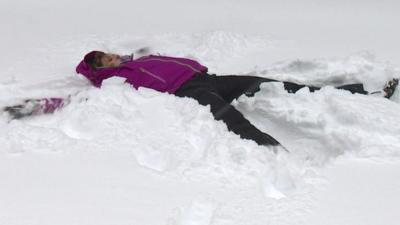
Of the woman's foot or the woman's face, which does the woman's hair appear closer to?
the woman's face

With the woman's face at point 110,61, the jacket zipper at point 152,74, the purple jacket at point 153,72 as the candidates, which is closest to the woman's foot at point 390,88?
the purple jacket at point 153,72

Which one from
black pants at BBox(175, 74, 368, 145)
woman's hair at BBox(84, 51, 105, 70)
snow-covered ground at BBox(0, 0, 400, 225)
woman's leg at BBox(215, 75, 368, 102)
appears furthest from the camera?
woman's hair at BBox(84, 51, 105, 70)

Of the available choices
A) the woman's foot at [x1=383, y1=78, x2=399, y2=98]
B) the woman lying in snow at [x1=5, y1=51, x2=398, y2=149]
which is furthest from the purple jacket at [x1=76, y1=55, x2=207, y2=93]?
the woman's foot at [x1=383, y1=78, x2=399, y2=98]

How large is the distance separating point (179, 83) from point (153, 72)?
0.16 metres

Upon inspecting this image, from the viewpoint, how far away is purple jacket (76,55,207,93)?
97.7 inches

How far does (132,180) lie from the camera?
5.62ft

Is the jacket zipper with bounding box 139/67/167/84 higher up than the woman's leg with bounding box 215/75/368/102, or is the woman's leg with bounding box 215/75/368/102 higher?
the woman's leg with bounding box 215/75/368/102

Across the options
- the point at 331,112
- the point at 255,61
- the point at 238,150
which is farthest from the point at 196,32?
the point at 238,150

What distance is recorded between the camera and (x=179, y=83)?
248 centimetres

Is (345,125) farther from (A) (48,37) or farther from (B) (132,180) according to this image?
(A) (48,37)

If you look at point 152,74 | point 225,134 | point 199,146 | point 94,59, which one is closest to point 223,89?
point 152,74

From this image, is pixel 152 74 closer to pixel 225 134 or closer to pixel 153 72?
pixel 153 72

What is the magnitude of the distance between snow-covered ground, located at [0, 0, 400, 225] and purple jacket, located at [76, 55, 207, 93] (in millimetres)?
68

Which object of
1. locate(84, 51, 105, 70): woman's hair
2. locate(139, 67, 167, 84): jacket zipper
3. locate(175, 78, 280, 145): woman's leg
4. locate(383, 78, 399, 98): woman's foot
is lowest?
locate(84, 51, 105, 70): woman's hair
